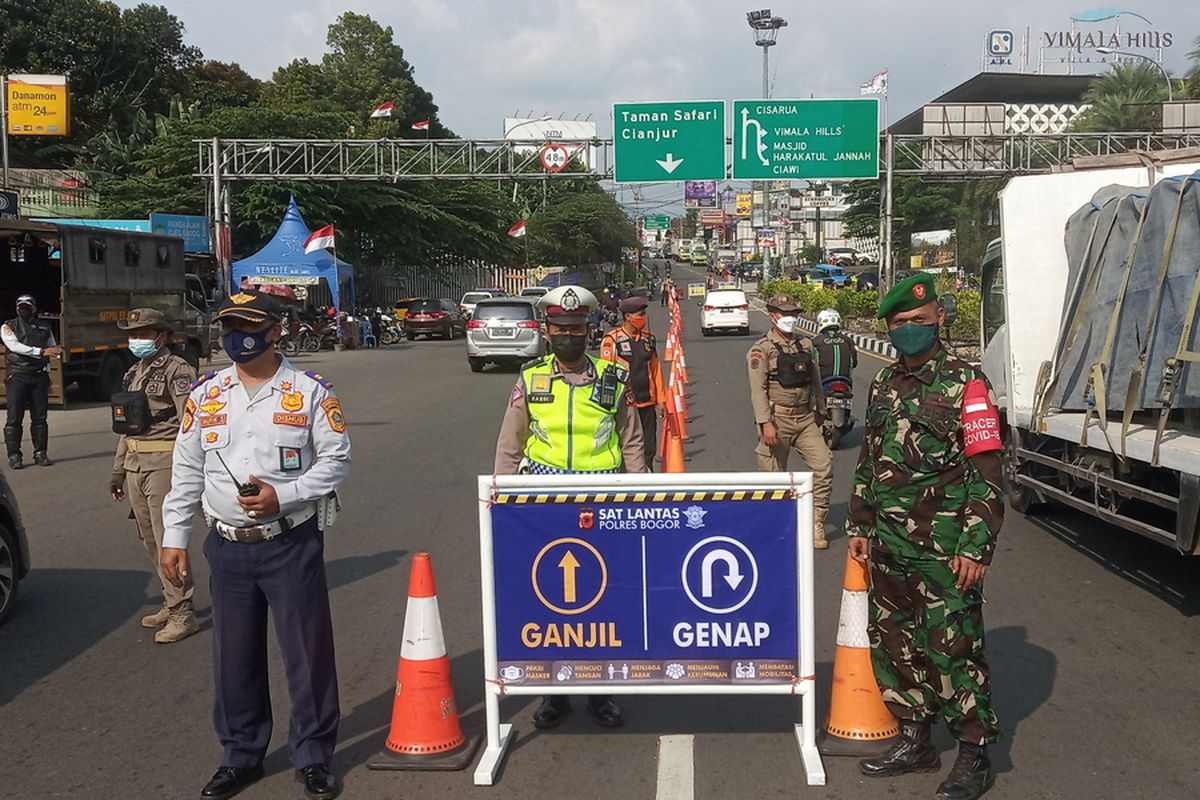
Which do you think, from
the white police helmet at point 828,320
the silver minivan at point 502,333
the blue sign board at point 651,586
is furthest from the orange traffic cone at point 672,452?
the silver minivan at point 502,333

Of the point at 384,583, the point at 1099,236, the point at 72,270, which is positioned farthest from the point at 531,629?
the point at 72,270

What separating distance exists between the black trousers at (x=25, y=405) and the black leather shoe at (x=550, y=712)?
9322 millimetres

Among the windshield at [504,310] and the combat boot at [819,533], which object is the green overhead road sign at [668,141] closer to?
the windshield at [504,310]

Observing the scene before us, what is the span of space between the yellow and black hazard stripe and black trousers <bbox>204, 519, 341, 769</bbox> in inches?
31.1

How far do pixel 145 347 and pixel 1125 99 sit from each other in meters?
41.9

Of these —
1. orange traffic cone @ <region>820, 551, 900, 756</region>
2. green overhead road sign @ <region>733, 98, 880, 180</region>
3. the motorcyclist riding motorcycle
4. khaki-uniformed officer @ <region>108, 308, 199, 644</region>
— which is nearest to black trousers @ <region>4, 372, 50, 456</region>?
khaki-uniformed officer @ <region>108, 308, 199, 644</region>

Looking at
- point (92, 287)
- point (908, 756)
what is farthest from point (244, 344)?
point (92, 287)

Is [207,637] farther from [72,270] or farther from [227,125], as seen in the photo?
[227,125]

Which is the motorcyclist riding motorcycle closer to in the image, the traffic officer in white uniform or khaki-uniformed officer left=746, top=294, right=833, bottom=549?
khaki-uniformed officer left=746, top=294, right=833, bottom=549

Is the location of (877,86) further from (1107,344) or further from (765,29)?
(1107,344)

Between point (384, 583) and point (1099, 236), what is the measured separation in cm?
532

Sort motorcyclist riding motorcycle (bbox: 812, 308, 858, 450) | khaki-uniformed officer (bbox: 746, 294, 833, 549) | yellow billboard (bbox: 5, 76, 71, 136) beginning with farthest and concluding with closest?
yellow billboard (bbox: 5, 76, 71, 136) → motorcyclist riding motorcycle (bbox: 812, 308, 858, 450) → khaki-uniformed officer (bbox: 746, 294, 833, 549)

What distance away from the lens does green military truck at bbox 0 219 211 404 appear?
17.4m

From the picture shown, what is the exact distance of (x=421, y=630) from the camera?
176 inches
